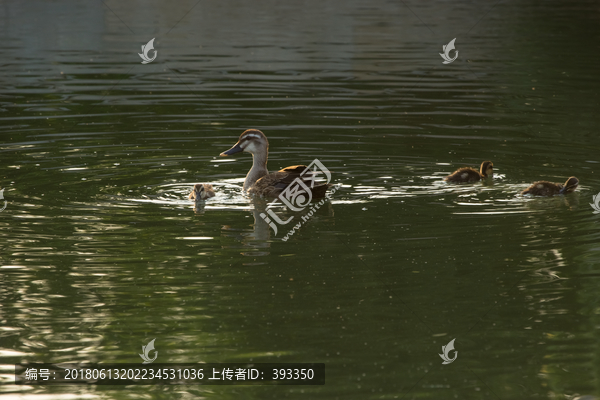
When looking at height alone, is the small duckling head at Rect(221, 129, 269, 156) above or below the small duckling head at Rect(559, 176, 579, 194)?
above

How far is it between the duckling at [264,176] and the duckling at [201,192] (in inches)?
24.3

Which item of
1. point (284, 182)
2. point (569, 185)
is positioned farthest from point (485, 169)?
point (284, 182)

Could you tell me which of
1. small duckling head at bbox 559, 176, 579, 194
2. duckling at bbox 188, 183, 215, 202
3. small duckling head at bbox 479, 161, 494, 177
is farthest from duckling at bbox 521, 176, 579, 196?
duckling at bbox 188, 183, 215, 202

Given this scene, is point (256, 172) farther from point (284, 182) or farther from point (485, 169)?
point (485, 169)

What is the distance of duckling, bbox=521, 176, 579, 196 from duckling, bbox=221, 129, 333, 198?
2.48 m

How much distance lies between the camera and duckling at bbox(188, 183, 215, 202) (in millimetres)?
10523

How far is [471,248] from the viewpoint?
8.95 m

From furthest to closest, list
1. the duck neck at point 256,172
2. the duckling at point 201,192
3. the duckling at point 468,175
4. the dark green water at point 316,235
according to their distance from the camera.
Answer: the duck neck at point 256,172 < the duckling at point 468,175 < the duckling at point 201,192 < the dark green water at point 316,235

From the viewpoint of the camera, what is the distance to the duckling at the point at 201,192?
10.5m

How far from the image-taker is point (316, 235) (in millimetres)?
9531

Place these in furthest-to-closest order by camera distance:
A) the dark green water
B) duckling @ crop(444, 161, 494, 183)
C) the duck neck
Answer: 1. the duck neck
2. duckling @ crop(444, 161, 494, 183)
3. the dark green water
